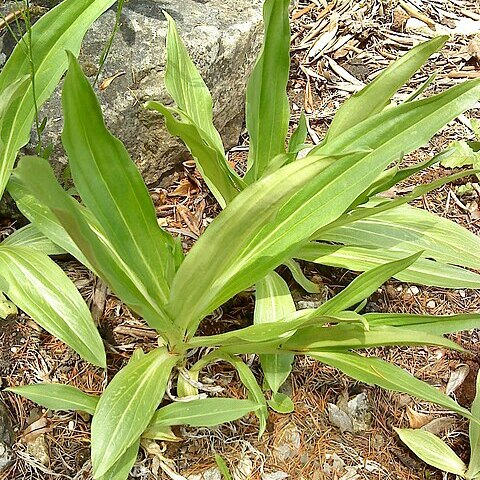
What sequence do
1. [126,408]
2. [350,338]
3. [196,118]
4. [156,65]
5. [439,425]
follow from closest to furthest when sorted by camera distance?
[126,408], [350,338], [439,425], [196,118], [156,65]

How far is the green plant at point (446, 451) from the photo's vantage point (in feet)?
5.37

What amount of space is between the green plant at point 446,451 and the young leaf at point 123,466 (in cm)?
66

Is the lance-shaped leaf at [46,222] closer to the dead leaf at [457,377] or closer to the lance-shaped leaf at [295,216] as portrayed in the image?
the lance-shaped leaf at [295,216]

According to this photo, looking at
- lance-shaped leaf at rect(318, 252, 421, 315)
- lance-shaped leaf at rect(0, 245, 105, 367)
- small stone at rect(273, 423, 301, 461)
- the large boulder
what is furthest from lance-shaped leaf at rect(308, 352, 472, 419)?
the large boulder

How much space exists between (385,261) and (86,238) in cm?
90

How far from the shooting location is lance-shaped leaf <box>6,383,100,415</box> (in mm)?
1389

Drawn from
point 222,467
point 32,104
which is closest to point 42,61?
point 32,104

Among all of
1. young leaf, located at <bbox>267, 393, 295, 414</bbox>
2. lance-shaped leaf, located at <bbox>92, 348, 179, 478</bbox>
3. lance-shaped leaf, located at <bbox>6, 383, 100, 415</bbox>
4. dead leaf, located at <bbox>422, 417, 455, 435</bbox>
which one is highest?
Answer: lance-shaped leaf, located at <bbox>6, 383, 100, 415</bbox>

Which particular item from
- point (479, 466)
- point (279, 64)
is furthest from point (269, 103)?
point (479, 466)

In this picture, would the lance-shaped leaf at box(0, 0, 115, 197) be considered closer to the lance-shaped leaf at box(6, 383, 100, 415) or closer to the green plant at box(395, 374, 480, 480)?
the lance-shaped leaf at box(6, 383, 100, 415)

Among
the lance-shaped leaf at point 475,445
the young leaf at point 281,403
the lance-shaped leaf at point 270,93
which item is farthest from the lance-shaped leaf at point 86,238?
the lance-shaped leaf at point 475,445

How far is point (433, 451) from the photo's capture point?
1649 mm

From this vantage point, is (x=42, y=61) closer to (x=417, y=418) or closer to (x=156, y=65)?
(x=156, y=65)

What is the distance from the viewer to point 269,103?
1.83 m
